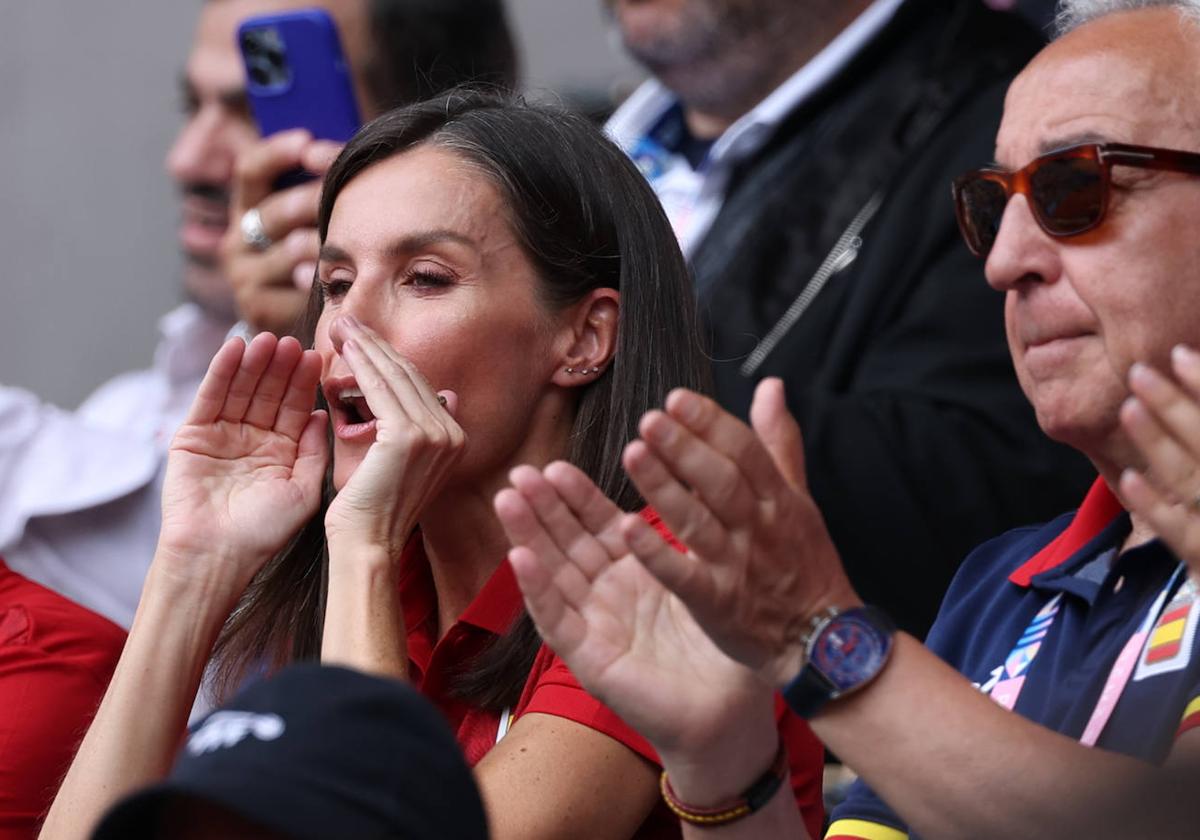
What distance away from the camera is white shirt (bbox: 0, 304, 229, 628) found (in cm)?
308

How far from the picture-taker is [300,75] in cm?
361

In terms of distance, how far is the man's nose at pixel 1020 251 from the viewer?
2.23m

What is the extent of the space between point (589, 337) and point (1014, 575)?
759mm

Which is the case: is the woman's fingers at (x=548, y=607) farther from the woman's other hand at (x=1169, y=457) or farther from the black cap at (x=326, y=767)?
the woman's other hand at (x=1169, y=457)

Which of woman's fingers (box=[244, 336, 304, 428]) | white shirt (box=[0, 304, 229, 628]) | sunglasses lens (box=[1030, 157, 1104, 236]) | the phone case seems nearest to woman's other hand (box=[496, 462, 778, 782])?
sunglasses lens (box=[1030, 157, 1104, 236])

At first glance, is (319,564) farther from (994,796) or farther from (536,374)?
(994,796)

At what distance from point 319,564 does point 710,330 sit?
957mm

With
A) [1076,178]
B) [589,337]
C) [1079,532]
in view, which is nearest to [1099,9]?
[1076,178]

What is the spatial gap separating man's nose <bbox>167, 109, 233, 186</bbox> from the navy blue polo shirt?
2356mm

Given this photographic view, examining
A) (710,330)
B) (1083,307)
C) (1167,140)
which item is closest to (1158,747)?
(1083,307)

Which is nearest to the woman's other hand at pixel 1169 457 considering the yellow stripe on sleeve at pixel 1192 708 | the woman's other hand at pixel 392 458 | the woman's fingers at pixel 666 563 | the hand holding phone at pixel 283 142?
the yellow stripe on sleeve at pixel 1192 708

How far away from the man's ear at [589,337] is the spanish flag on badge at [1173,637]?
99 cm

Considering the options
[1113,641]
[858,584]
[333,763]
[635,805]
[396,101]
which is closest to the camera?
[333,763]

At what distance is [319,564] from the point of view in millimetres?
2893
